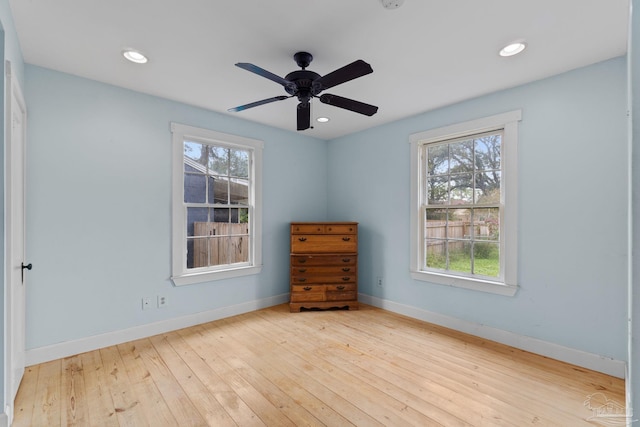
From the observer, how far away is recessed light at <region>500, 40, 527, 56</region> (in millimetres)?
2178

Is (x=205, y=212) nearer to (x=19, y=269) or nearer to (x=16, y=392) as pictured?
(x=19, y=269)

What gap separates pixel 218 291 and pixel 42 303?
1568mm

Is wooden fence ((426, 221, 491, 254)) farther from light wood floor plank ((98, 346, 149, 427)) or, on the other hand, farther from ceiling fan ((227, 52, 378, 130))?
light wood floor plank ((98, 346, 149, 427))

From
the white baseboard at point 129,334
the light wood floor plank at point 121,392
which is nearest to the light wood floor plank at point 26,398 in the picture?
the white baseboard at point 129,334

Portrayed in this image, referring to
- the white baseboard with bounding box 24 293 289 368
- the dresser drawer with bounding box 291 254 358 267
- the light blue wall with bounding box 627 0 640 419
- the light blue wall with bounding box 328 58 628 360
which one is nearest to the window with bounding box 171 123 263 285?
the white baseboard with bounding box 24 293 289 368

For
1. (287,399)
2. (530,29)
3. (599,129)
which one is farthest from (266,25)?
(599,129)

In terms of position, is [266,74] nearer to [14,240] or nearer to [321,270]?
[14,240]

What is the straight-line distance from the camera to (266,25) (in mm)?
1996

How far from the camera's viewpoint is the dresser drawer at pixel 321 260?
3.96 meters

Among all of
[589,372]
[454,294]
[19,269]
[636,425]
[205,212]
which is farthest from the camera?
[205,212]

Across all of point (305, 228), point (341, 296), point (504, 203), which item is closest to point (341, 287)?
point (341, 296)

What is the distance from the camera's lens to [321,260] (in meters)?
3.97

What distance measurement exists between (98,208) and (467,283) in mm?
3708

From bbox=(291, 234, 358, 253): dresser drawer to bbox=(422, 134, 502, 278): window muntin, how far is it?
1.04 m
